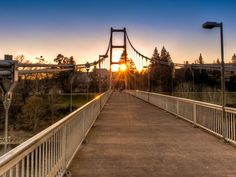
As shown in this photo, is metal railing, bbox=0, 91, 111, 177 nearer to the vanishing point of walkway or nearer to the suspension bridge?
the suspension bridge

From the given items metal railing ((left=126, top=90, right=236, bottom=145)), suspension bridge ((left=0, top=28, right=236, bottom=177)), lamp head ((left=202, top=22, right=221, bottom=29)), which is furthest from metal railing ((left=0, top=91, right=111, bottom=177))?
lamp head ((left=202, top=22, right=221, bottom=29))

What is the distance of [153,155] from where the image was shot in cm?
514

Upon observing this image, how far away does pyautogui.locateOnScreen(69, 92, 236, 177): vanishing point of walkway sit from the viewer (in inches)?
166

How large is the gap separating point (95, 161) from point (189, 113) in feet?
17.6

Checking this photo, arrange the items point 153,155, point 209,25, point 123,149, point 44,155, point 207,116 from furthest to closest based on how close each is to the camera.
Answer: point 207,116
point 209,25
point 123,149
point 153,155
point 44,155

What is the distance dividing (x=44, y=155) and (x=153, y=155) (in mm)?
2436

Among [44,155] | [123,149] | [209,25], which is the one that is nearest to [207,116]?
[209,25]

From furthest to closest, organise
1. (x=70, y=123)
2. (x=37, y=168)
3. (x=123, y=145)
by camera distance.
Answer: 1. (x=123, y=145)
2. (x=70, y=123)
3. (x=37, y=168)

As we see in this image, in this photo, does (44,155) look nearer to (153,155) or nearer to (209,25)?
(153,155)

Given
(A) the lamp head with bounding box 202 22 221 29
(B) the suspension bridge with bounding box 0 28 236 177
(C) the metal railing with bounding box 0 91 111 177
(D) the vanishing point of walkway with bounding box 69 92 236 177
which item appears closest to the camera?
(C) the metal railing with bounding box 0 91 111 177

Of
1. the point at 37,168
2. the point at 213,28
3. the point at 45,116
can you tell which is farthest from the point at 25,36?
the point at 37,168

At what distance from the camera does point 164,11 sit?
923 inches

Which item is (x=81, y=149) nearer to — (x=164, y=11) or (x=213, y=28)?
(x=213, y=28)

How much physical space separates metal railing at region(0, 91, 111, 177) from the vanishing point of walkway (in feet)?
1.13
